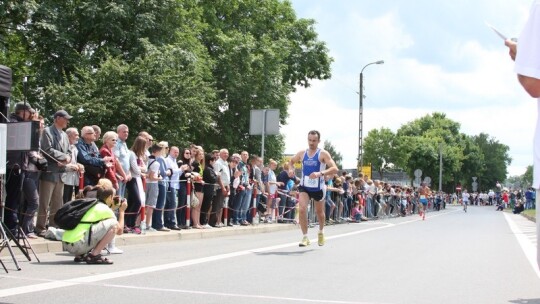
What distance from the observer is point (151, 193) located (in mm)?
14352

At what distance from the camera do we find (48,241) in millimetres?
10891

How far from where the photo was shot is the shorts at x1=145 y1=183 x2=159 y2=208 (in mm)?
14336

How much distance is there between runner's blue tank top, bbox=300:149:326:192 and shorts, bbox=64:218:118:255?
13.8ft

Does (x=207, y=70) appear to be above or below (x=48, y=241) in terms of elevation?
above

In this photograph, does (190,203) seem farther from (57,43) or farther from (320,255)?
(57,43)

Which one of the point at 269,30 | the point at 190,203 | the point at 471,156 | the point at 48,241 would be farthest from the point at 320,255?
the point at 471,156

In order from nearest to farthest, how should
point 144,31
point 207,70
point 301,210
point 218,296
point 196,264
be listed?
point 218,296 → point 196,264 → point 301,210 → point 144,31 → point 207,70

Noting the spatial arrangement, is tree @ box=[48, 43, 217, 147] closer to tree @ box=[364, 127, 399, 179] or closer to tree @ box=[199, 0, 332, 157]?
tree @ box=[199, 0, 332, 157]

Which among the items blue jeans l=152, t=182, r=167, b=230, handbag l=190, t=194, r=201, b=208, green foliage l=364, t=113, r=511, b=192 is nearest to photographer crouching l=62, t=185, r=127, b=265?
blue jeans l=152, t=182, r=167, b=230

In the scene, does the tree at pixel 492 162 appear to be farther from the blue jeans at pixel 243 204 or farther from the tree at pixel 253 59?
the blue jeans at pixel 243 204

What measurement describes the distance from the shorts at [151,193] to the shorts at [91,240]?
509 centimetres

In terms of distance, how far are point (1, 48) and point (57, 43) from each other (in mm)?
2502

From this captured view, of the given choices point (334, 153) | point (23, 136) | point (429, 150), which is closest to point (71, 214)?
point (23, 136)

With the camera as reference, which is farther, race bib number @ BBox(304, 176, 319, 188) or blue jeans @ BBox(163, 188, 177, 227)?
blue jeans @ BBox(163, 188, 177, 227)
